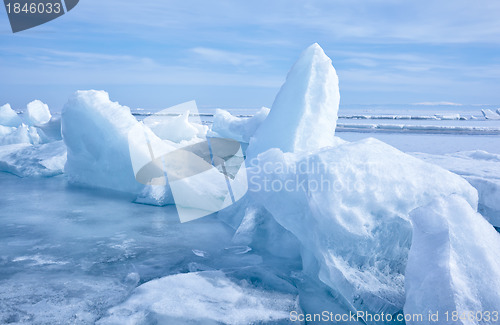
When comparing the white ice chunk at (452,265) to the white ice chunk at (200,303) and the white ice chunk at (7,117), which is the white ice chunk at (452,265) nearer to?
the white ice chunk at (200,303)

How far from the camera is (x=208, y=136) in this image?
29.0 ft

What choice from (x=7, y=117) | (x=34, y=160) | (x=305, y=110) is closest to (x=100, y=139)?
(x=34, y=160)

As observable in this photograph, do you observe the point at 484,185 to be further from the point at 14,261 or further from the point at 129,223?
the point at 14,261

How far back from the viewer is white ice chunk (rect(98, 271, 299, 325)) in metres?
2.09

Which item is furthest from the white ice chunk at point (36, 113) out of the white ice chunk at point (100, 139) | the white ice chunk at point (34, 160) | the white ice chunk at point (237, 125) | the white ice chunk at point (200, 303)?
the white ice chunk at point (200, 303)

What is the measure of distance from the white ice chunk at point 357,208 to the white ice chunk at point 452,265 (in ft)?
1.07

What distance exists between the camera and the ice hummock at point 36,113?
12469mm

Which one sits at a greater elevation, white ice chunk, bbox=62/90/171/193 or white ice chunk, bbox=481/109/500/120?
white ice chunk, bbox=481/109/500/120

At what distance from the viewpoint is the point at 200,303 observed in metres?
2.22

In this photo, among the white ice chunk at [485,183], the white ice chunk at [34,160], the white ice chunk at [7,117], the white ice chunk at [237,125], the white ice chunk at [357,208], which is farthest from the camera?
the white ice chunk at [7,117]

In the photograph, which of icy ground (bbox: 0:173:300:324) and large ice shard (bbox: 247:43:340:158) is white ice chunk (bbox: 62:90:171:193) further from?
large ice shard (bbox: 247:43:340:158)

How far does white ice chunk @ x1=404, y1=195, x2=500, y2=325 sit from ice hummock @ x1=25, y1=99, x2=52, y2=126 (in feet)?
41.7

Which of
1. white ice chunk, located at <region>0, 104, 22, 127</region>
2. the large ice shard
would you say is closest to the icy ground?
the large ice shard

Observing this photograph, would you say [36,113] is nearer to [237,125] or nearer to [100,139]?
[237,125]
